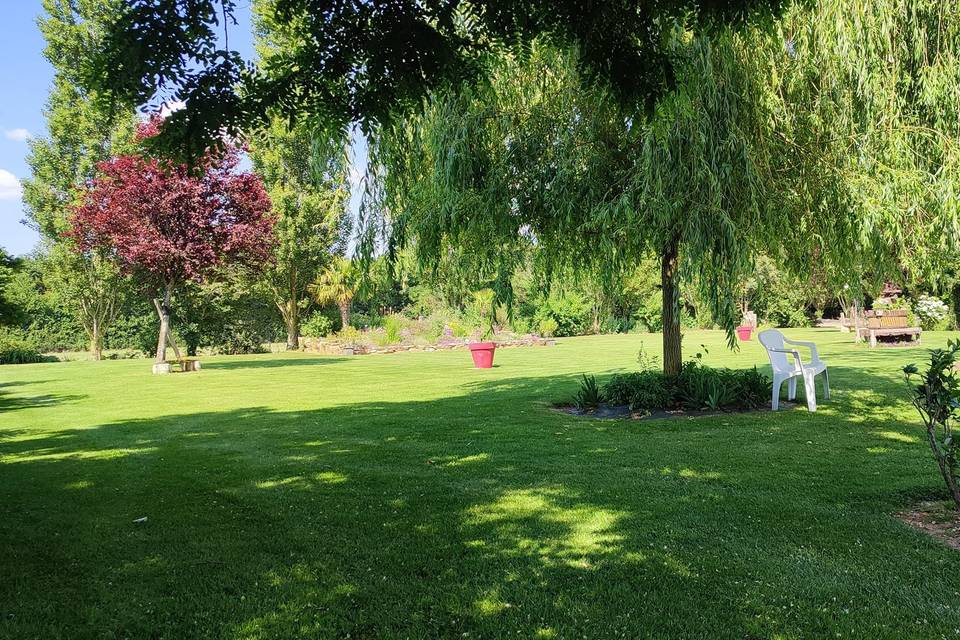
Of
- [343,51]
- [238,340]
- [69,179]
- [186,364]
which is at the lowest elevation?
[186,364]

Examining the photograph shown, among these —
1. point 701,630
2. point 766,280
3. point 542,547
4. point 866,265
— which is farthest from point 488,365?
point 766,280

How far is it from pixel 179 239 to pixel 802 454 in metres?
15.8

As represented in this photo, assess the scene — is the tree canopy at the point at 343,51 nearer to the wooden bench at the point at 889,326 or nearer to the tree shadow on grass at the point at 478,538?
the tree shadow on grass at the point at 478,538

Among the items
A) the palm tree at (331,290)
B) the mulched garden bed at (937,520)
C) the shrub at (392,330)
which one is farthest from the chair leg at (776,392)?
the palm tree at (331,290)

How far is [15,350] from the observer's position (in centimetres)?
2517

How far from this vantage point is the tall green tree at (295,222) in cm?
2808

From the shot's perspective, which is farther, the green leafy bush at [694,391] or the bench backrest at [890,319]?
the bench backrest at [890,319]

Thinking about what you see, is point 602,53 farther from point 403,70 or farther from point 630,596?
point 630,596

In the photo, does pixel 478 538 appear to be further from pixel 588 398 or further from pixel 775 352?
pixel 775 352

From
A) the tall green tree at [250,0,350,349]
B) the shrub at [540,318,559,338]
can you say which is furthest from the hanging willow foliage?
the shrub at [540,318,559,338]

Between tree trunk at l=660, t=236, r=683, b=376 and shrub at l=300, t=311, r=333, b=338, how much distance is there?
24.8 metres

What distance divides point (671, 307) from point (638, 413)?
1496 mm

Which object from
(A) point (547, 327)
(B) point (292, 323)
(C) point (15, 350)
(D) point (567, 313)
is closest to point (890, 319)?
(A) point (547, 327)

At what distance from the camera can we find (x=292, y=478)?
5.30 meters
